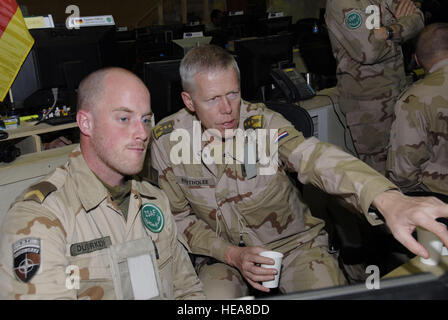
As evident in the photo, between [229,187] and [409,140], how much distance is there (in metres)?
0.90

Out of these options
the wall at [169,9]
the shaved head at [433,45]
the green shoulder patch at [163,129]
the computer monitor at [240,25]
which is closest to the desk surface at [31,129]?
the green shoulder patch at [163,129]

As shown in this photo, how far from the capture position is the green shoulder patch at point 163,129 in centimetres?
170

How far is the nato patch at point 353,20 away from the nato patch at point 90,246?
6.33 ft

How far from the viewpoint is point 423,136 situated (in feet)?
6.28

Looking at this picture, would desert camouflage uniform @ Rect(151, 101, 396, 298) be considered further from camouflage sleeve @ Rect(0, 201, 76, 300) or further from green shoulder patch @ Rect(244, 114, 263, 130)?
camouflage sleeve @ Rect(0, 201, 76, 300)

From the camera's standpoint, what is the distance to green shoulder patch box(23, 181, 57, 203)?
1071 millimetres

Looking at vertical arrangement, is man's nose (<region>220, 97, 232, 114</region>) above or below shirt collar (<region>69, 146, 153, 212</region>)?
above

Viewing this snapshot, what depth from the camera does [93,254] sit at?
112 centimetres

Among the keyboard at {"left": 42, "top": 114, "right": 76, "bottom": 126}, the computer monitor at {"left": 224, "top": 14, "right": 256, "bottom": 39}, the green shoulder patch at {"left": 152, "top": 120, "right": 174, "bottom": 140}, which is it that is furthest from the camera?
the computer monitor at {"left": 224, "top": 14, "right": 256, "bottom": 39}

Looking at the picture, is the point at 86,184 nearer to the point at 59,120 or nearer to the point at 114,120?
the point at 114,120

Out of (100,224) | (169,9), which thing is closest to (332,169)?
(100,224)

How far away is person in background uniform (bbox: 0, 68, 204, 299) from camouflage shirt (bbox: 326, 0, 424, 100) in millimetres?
1635

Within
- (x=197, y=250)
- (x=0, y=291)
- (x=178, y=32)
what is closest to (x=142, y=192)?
(x=197, y=250)

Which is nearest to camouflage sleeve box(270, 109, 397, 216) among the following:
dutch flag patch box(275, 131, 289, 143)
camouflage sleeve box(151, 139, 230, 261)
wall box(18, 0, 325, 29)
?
dutch flag patch box(275, 131, 289, 143)
